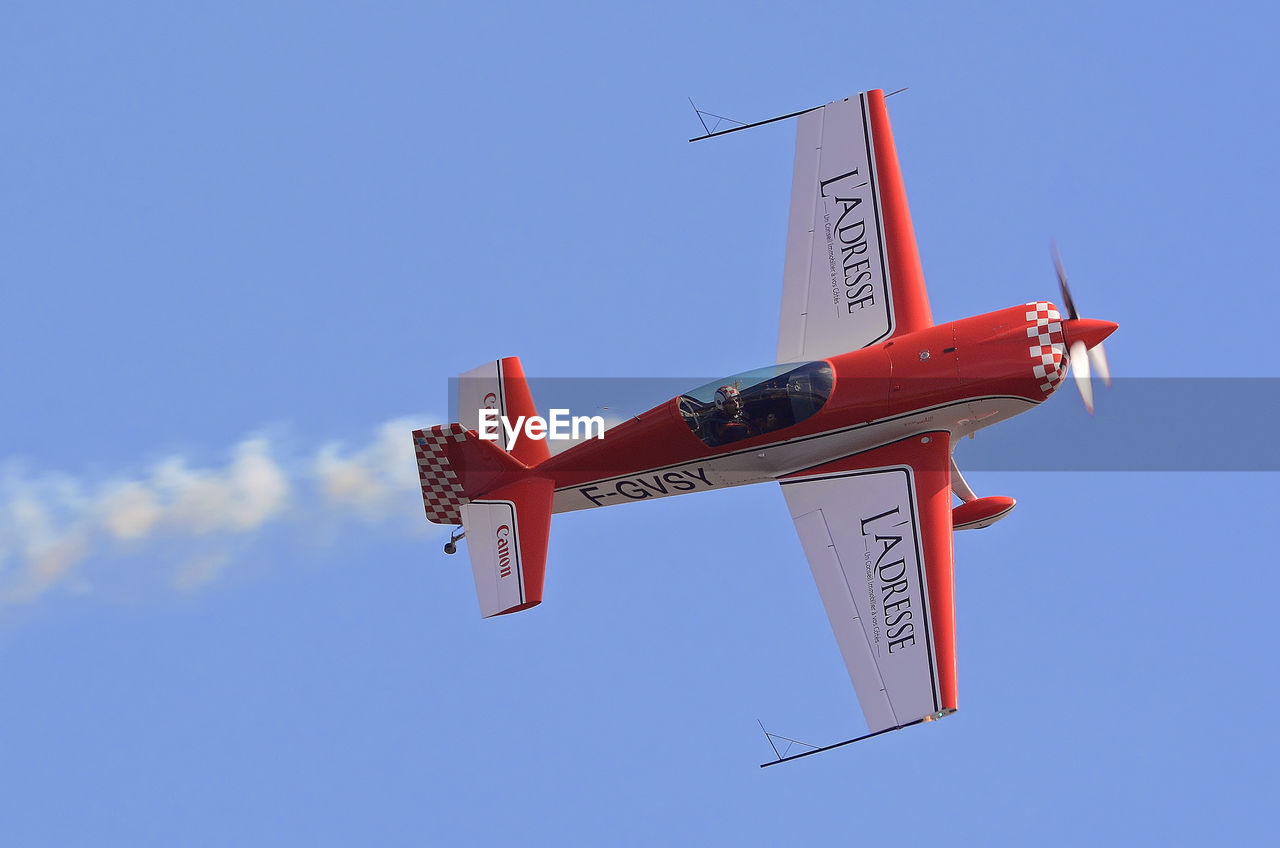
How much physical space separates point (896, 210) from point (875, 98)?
1734mm

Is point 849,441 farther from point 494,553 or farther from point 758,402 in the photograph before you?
point 494,553

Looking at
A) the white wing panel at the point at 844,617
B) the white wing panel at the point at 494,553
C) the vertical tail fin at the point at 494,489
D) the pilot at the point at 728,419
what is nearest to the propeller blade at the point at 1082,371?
the white wing panel at the point at 844,617

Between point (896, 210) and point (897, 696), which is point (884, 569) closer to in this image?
point (897, 696)

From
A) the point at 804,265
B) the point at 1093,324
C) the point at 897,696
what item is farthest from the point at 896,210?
the point at 897,696

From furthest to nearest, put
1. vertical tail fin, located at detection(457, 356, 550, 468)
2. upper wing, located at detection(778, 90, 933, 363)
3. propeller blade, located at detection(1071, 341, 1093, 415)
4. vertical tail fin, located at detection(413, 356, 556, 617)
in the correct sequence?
vertical tail fin, located at detection(457, 356, 550, 468), upper wing, located at detection(778, 90, 933, 363), vertical tail fin, located at detection(413, 356, 556, 617), propeller blade, located at detection(1071, 341, 1093, 415)

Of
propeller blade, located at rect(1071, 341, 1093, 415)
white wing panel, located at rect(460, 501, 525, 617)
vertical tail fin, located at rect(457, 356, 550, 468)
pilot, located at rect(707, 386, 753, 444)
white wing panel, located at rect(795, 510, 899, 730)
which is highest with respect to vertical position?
vertical tail fin, located at rect(457, 356, 550, 468)

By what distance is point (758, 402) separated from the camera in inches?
772

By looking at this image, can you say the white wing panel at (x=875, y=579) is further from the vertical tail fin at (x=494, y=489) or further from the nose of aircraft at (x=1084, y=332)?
the vertical tail fin at (x=494, y=489)

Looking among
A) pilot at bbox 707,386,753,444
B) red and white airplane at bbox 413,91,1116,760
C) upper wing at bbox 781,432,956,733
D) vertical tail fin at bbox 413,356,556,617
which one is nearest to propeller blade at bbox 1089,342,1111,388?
red and white airplane at bbox 413,91,1116,760

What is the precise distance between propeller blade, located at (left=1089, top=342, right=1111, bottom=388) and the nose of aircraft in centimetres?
12

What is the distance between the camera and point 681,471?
66.1 feet

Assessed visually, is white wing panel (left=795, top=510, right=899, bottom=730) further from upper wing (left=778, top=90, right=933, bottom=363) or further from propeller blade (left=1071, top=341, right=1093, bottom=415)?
propeller blade (left=1071, top=341, right=1093, bottom=415)

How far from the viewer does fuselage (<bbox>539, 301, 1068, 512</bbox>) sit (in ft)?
63.1

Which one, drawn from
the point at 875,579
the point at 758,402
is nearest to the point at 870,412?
the point at 758,402
